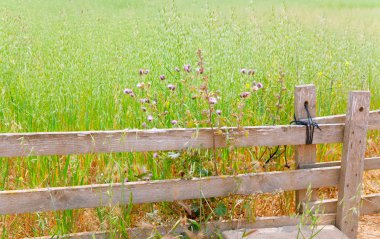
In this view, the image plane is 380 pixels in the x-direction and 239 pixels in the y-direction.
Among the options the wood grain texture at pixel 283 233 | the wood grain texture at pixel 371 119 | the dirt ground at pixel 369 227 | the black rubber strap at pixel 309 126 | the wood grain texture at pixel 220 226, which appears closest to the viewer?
the wood grain texture at pixel 220 226

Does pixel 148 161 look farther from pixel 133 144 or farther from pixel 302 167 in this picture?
pixel 302 167

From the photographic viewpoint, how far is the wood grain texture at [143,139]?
10.5 feet

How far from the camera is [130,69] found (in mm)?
6242

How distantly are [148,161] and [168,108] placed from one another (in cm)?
54

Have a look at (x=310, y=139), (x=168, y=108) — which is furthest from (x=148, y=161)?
(x=310, y=139)

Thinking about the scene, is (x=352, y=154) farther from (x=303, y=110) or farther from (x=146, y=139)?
(x=146, y=139)

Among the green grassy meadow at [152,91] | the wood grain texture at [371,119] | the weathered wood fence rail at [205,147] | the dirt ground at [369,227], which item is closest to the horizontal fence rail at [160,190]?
the weathered wood fence rail at [205,147]

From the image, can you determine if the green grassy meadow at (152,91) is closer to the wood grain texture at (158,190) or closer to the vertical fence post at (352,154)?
the wood grain texture at (158,190)

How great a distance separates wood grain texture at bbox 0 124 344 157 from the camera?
320cm

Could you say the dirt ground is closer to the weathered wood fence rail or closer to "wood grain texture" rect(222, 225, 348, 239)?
the weathered wood fence rail

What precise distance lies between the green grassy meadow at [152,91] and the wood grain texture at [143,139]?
0.13 m

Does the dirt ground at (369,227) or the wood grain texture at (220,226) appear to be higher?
the wood grain texture at (220,226)

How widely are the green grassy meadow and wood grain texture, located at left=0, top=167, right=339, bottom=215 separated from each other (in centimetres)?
10

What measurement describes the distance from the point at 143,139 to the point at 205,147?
1.39ft
